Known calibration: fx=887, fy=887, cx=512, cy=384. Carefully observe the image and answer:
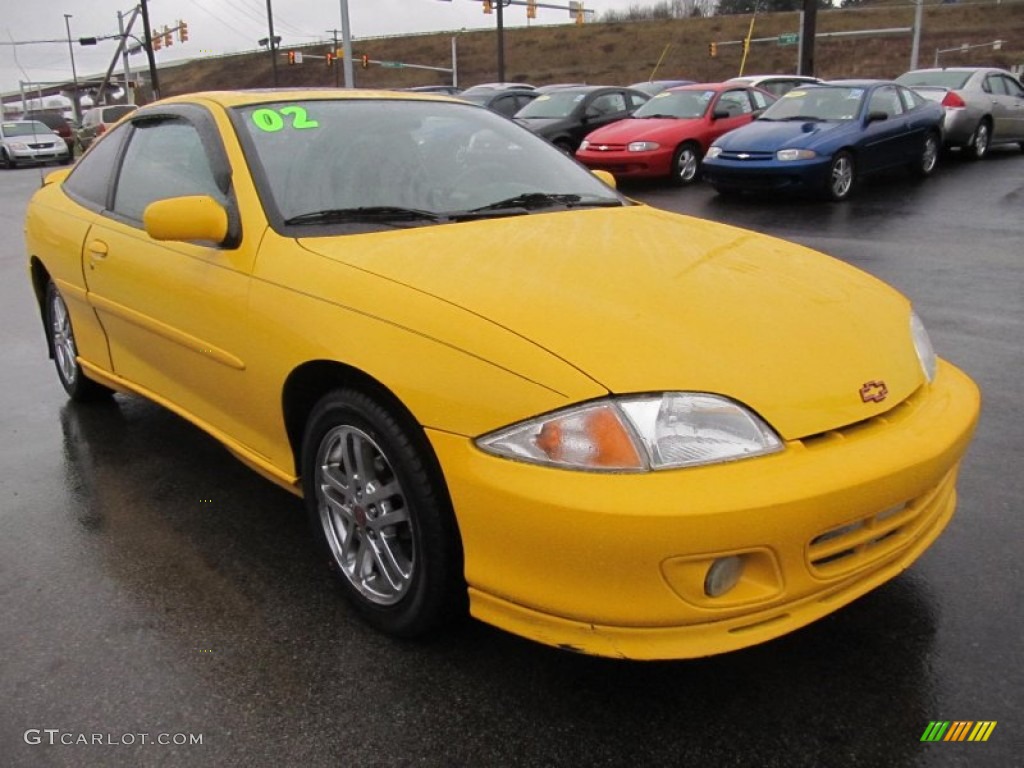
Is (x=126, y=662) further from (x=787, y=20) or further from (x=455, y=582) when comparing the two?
(x=787, y=20)

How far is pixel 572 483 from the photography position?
6.60 ft

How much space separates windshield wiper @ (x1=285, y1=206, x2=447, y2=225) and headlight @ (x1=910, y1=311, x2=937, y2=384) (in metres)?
1.56

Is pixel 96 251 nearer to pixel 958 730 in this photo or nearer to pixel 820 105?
pixel 958 730

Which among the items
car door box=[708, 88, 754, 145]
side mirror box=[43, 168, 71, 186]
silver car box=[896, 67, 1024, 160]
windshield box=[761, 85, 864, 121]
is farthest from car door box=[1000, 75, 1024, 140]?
side mirror box=[43, 168, 71, 186]

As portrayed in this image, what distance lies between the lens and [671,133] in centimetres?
1332

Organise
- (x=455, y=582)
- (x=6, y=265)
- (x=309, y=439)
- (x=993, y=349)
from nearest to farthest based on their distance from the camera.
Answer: (x=455, y=582) → (x=309, y=439) → (x=993, y=349) → (x=6, y=265)

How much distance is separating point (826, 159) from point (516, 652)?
979cm

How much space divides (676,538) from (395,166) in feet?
6.25

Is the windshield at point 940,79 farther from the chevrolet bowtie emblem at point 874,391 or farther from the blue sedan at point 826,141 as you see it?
the chevrolet bowtie emblem at point 874,391

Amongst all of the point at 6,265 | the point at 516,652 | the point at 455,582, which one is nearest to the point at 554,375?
the point at 455,582

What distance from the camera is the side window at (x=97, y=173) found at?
4062 millimetres

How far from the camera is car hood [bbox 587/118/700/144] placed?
1327 centimetres

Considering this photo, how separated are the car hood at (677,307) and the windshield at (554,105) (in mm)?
13135

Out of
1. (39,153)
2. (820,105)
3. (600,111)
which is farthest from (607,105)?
(39,153)
